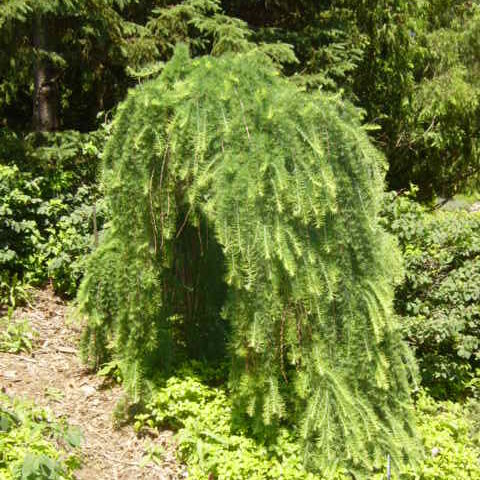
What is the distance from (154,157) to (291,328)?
1439 mm

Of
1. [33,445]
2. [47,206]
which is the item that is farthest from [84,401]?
[47,206]

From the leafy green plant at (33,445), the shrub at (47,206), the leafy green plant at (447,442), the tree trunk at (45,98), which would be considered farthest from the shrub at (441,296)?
the tree trunk at (45,98)

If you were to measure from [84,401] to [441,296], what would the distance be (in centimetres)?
305

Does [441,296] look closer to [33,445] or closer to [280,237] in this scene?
[280,237]

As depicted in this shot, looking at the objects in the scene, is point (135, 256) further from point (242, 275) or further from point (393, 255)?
point (393, 255)

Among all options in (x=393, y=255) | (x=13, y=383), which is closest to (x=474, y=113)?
(x=393, y=255)

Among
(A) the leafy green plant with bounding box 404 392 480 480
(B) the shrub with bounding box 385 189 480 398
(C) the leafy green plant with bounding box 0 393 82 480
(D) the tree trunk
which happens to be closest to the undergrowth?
(A) the leafy green plant with bounding box 404 392 480 480

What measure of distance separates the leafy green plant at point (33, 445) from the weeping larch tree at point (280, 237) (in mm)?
678

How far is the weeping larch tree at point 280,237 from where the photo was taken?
3420 millimetres

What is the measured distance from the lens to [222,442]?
12.6ft

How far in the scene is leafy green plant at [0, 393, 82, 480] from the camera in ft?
9.53

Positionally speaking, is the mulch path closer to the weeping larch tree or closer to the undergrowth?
the undergrowth

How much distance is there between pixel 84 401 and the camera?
4465mm

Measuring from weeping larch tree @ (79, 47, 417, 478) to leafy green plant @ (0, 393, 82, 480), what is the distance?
0.68 meters
